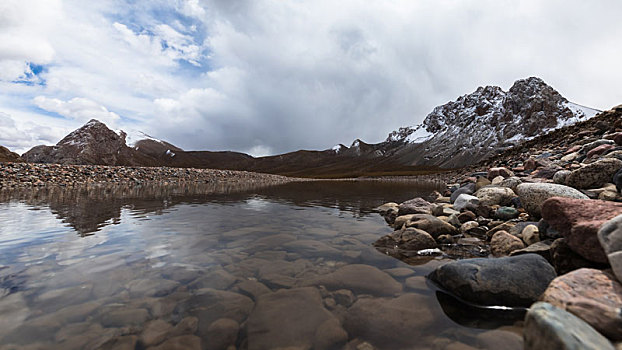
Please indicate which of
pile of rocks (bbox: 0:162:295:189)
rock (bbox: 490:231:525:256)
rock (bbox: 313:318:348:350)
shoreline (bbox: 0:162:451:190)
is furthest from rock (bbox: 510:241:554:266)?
pile of rocks (bbox: 0:162:295:189)

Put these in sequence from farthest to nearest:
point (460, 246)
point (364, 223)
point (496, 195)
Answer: point (364, 223) < point (496, 195) < point (460, 246)

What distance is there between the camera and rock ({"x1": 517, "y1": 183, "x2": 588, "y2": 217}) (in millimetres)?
6898

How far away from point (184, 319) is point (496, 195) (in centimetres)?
1098

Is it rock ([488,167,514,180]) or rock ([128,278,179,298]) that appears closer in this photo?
rock ([128,278,179,298])

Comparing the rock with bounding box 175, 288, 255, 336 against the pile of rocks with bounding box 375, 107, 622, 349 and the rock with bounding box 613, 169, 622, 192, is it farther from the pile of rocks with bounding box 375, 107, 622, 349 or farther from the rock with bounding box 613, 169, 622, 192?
the rock with bounding box 613, 169, 622, 192

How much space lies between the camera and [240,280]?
4.89 meters

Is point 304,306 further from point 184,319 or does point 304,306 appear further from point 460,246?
point 460,246

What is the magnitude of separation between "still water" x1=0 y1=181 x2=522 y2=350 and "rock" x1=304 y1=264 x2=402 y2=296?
0.02 m

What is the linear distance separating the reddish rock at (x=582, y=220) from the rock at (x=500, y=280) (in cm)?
61

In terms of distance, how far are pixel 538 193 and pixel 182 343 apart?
31.0 ft

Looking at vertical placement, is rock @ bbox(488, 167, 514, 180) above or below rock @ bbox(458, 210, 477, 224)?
above

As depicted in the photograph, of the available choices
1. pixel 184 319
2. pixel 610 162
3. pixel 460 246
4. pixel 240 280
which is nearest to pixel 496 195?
pixel 610 162

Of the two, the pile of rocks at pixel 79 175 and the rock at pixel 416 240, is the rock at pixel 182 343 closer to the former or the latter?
the rock at pixel 416 240

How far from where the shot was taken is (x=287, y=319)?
366cm
